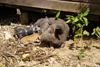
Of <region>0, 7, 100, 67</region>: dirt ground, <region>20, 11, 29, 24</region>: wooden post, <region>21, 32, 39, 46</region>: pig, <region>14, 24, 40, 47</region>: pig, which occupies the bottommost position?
<region>0, 7, 100, 67</region>: dirt ground

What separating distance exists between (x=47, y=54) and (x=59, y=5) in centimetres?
214

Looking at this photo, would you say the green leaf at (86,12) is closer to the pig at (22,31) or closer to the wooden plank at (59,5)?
the wooden plank at (59,5)

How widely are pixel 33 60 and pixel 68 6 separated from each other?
251cm

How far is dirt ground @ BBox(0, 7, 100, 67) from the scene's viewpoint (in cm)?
347

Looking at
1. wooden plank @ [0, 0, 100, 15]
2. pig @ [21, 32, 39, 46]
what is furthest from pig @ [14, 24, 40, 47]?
wooden plank @ [0, 0, 100, 15]

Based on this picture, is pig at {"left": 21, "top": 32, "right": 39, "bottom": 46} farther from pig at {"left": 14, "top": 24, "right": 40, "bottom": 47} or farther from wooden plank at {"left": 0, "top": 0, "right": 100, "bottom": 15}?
wooden plank at {"left": 0, "top": 0, "right": 100, "bottom": 15}

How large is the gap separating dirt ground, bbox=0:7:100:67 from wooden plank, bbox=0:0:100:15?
120 centimetres

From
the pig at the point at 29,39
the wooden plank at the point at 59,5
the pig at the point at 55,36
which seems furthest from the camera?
the pig at the point at 29,39

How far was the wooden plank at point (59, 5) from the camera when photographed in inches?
163

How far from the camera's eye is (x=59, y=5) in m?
4.78

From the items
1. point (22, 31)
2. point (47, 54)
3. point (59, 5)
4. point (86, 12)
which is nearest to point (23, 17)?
point (22, 31)

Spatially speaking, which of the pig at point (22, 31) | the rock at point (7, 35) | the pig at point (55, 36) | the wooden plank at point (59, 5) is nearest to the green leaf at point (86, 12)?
the wooden plank at point (59, 5)

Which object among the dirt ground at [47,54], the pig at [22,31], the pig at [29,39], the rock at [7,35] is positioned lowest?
the dirt ground at [47,54]

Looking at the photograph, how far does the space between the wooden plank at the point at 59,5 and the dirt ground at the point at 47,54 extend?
3.95 ft
